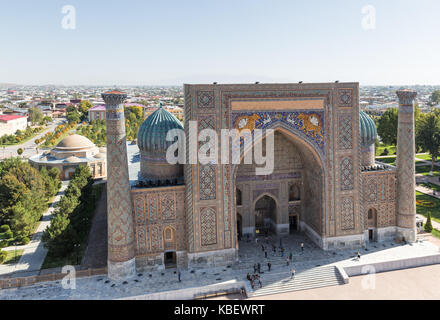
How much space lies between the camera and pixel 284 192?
15367 millimetres

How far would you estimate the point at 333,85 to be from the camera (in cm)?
1348

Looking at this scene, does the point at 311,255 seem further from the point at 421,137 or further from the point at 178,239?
the point at 421,137

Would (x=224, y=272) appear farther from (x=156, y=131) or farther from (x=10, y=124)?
(x=10, y=124)

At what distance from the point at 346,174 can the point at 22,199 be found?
1409cm

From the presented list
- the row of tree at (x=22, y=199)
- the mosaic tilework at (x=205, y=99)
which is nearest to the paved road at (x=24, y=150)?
the row of tree at (x=22, y=199)

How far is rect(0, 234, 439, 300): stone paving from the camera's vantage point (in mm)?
11547

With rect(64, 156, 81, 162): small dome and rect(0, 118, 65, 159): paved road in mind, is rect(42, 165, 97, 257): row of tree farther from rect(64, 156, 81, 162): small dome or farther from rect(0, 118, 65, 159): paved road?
rect(0, 118, 65, 159): paved road

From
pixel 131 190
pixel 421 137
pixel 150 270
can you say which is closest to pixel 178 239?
pixel 150 270

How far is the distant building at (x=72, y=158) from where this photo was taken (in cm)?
2667

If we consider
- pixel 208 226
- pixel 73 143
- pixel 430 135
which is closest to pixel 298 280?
pixel 208 226

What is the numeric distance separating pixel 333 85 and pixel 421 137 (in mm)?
16724

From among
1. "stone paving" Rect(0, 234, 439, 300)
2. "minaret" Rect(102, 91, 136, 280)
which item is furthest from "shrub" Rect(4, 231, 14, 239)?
"minaret" Rect(102, 91, 136, 280)

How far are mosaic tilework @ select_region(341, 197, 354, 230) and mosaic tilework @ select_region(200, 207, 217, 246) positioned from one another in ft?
16.2

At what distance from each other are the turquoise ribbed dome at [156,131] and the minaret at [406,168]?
863cm
